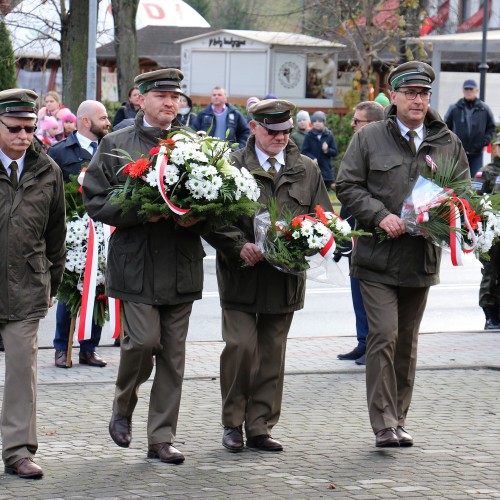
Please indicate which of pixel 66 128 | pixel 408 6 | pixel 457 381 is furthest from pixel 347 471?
pixel 408 6

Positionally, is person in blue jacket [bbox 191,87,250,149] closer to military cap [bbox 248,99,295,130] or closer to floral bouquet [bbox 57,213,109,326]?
floral bouquet [bbox 57,213,109,326]

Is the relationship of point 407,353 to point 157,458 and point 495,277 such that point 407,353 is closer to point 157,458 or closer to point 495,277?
point 157,458

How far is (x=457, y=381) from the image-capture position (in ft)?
31.8

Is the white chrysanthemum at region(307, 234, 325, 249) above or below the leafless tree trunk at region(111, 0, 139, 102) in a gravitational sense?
below

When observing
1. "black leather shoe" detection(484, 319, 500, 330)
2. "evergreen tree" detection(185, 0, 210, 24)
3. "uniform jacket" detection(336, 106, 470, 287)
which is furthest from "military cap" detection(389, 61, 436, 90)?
"evergreen tree" detection(185, 0, 210, 24)

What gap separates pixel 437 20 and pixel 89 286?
36.5 m

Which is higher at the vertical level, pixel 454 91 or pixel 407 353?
pixel 454 91

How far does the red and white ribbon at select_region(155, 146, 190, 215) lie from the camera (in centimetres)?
676

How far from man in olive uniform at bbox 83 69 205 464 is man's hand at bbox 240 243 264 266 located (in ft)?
0.86

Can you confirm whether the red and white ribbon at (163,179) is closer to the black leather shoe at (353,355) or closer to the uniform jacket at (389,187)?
the uniform jacket at (389,187)

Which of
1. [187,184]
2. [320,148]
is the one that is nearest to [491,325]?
[187,184]

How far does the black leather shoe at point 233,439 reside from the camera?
7.38 metres

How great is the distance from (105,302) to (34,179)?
339 centimetres

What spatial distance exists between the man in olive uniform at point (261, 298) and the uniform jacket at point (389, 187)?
0.77ft
